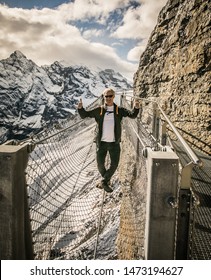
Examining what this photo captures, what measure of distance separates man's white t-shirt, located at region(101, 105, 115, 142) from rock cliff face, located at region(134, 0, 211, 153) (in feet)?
9.63

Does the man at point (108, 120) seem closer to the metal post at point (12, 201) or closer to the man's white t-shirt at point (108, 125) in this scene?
the man's white t-shirt at point (108, 125)

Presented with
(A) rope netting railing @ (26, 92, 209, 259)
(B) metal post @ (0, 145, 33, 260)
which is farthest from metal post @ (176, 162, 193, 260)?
(B) metal post @ (0, 145, 33, 260)

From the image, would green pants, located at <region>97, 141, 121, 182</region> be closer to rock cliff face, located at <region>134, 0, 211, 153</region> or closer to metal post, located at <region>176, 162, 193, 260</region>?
metal post, located at <region>176, 162, 193, 260</region>

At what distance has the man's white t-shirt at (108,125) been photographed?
3.76 m

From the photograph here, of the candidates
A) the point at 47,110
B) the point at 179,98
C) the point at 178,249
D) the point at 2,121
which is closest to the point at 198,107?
the point at 179,98

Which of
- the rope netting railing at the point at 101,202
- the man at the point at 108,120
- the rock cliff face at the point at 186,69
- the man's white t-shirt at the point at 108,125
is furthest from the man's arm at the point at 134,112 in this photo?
the rock cliff face at the point at 186,69

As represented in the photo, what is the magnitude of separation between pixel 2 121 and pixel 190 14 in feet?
557

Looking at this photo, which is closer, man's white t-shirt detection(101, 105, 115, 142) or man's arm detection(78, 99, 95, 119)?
man's arm detection(78, 99, 95, 119)

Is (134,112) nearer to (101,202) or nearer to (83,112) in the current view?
(83,112)

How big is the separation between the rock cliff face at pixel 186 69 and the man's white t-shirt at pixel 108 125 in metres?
2.93

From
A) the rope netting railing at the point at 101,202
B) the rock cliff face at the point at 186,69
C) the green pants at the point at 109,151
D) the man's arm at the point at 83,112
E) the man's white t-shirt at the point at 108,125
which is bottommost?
the rope netting railing at the point at 101,202

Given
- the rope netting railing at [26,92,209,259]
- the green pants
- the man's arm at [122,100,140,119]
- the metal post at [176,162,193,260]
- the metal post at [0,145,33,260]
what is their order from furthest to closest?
the green pants, the man's arm at [122,100,140,119], the rope netting railing at [26,92,209,259], the metal post at [0,145,33,260], the metal post at [176,162,193,260]

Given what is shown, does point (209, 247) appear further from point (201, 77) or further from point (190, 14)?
point (190, 14)

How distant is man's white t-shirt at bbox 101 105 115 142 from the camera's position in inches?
148
